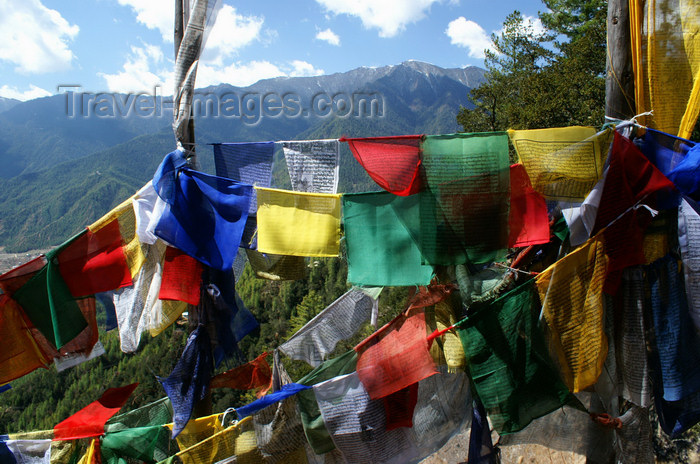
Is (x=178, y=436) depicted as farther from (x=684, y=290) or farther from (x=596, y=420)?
(x=684, y=290)

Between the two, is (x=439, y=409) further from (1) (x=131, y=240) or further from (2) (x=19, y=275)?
(2) (x=19, y=275)

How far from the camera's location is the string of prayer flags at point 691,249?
89.6 inches

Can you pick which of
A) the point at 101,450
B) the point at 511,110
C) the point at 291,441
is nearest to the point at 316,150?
the point at 291,441

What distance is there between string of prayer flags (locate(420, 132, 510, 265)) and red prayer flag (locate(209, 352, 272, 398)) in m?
1.68

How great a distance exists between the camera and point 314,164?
9.29 feet

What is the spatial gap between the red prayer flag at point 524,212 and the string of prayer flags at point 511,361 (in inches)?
10.7

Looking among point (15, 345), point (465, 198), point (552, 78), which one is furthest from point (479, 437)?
point (552, 78)

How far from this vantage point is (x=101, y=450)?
304cm

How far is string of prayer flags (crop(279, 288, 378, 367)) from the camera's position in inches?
120

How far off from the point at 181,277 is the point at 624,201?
2678mm

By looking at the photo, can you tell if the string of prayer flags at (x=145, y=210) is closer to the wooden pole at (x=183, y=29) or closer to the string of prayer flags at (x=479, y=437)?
the wooden pole at (x=183, y=29)

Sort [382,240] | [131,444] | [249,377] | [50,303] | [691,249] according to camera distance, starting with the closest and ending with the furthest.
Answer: [691,249]
[382,240]
[50,303]
[131,444]
[249,377]

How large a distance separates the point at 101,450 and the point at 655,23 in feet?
14.9

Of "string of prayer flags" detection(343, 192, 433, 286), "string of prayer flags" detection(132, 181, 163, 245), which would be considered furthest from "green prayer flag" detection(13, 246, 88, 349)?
"string of prayer flags" detection(343, 192, 433, 286)
